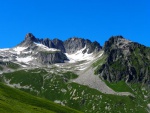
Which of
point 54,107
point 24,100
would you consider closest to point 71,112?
point 54,107

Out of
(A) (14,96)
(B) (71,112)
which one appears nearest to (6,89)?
(A) (14,96)

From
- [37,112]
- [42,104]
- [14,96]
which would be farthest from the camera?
[42,104]

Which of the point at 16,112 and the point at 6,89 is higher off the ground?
the point at 6,89

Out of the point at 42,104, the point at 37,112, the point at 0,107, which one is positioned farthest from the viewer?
the point at 42,104

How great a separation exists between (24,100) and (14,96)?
5137 millimetres

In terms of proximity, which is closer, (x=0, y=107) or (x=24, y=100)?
(x=0, y=107)

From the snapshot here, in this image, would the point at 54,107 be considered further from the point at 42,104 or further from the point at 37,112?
the point at 37,112

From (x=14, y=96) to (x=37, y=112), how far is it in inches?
1266

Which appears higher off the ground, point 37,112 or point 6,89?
point 6,89

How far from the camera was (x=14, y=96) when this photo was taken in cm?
12925

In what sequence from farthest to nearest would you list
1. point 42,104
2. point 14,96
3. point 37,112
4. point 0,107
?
point 42,104
point 14,96
point 37,112
point 0,107

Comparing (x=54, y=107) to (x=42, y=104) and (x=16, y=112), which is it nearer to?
(x=42, y=104)

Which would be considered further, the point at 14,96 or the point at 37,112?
the point at 14,96

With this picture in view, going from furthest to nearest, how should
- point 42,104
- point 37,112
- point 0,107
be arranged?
point 42,104 → point 37,112 → point 0,107
